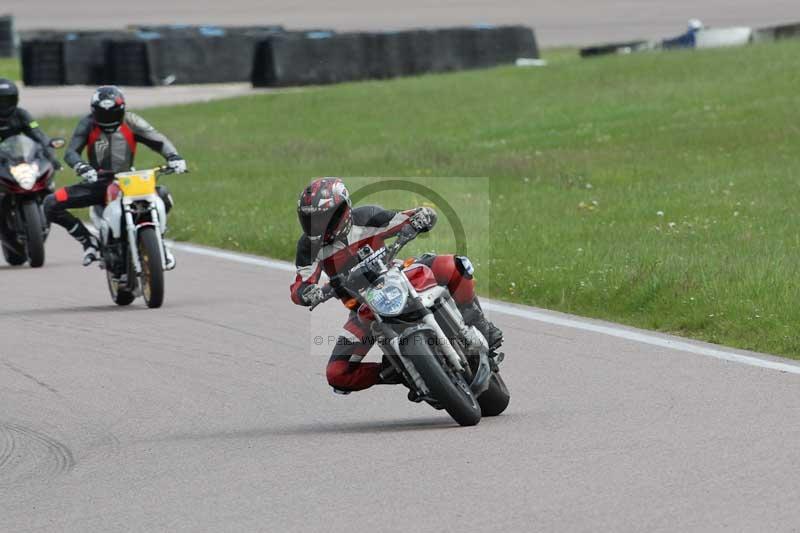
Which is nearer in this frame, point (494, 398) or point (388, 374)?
point (388, 374)

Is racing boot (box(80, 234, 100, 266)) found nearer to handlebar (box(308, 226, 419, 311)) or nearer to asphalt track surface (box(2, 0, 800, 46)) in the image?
handlebar (box(308, 226, 419, 311))

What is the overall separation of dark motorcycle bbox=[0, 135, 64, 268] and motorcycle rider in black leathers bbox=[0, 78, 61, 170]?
52 millimetres

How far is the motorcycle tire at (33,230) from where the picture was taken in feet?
50.8

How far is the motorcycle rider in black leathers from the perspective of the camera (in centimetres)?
1559

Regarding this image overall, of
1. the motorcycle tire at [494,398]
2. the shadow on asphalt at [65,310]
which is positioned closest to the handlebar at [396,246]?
the motorcycle tire at [494,398]

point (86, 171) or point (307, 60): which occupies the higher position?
point (86, 171)

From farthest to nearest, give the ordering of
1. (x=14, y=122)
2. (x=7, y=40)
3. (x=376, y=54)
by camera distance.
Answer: (x=7, y=40) < (x=376, y=54) < (x=14, y=122)

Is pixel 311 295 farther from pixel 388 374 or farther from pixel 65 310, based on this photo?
pixel 65 310

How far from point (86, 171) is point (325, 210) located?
5.44 meters

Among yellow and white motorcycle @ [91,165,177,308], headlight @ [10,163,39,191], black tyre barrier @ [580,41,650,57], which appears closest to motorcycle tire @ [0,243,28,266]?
headlight @ [10,163,39,191]

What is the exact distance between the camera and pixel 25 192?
50.9 ft

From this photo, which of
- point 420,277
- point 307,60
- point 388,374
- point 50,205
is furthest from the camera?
point 307,60

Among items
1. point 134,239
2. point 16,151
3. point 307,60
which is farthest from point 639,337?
point 307,60

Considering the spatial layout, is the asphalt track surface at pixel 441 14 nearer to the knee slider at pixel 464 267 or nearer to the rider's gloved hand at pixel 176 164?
the rider's gloved hand at pixel 176 164
